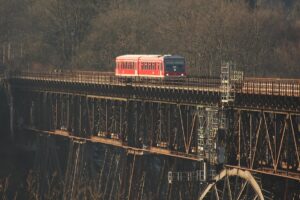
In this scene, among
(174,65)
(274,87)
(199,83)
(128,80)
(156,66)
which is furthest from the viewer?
(156,66)

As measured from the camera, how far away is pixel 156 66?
7775 centimetres

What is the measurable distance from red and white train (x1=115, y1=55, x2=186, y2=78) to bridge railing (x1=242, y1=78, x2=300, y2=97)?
18.8 meters

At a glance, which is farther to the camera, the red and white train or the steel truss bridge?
the red and white train

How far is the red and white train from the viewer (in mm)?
76812

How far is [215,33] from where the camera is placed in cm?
11781

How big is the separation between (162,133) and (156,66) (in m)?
12.8

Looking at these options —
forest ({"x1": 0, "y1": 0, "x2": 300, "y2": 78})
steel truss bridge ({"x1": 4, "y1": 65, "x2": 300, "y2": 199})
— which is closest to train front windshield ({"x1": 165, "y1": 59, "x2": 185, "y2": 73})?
steel truss bridge ({"x1": 4, "y1": 65, "x2": 300, "y2": 199})

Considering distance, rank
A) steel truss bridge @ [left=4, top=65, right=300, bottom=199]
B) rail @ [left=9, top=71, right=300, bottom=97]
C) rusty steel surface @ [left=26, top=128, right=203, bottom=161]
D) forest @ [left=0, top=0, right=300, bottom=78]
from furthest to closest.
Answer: forest @ [left=0, top=0, right=300, bottom=78] → rusty steel surface @ [left=26, top=128, right=203, bottom=161] → steel truss bridge @ [left=4, top=65, right=300, bottom=199] → rail @ [left=9, top=71, right=300, bottom=97]

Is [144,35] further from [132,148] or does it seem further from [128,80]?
[132,148]

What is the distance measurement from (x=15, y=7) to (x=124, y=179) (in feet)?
214

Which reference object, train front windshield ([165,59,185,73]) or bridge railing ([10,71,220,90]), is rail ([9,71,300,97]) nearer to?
bridge railing ([10,71,220,90])

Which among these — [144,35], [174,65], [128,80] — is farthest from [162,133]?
[144,35]

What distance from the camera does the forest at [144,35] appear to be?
11588 cm

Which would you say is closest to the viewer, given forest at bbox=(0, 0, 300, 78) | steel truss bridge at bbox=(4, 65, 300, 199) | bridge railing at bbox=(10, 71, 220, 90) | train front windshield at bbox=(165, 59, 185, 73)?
steel truss bridge at bbox=(4, 65, 300, 199)
